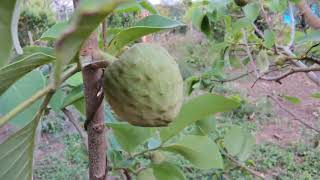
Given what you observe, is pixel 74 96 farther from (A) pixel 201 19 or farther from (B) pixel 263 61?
(B) pixel 263 61

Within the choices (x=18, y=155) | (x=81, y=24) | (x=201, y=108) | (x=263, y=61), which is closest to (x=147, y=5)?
(x=201, y=108)

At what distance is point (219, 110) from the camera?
60 cm

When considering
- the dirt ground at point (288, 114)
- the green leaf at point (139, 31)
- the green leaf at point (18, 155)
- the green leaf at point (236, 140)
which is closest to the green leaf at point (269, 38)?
the green leaf at point (236, 140)

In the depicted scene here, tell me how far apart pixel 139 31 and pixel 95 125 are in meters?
0.13

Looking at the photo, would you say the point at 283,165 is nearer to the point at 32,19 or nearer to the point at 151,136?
the point at 151,136

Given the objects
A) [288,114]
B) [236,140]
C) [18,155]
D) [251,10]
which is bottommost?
[288,114]

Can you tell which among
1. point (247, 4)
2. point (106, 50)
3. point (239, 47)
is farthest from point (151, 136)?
point (239, 47)

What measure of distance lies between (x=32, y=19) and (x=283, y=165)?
4.62 m

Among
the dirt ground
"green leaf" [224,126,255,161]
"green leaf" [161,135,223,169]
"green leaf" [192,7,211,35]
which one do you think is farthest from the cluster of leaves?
the dirt ground

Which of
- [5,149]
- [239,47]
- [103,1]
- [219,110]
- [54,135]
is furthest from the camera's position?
[54,135]

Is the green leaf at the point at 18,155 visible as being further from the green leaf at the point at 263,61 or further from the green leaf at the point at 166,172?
the green leaf at the point at 263,61

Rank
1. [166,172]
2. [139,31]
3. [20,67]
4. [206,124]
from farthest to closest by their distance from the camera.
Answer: [206,124]
[166,172]
[139,31]
[20,67]

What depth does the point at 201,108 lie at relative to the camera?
0.62 m

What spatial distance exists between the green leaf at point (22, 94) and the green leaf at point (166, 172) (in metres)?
0.24
